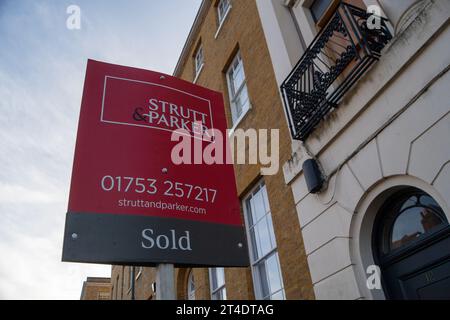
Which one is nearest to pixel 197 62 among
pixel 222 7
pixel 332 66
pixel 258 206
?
pixel 222 7

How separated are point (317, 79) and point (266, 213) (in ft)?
8.75

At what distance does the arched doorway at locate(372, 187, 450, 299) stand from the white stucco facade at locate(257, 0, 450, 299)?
0.54 ft

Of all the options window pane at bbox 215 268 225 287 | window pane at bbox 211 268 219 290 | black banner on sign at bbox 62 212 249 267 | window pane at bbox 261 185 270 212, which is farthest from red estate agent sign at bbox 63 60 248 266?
window pane at bbox 211 268 219 290

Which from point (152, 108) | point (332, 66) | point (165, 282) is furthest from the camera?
point (332, 66)

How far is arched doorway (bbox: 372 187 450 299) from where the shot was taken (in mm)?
3604

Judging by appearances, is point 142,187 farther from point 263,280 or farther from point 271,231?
point 263,280

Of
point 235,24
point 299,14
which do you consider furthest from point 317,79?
point 235,24

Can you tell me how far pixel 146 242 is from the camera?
263 cm

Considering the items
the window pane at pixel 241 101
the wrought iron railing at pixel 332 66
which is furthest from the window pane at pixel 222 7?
the wrought iron railing at pixel 332 66

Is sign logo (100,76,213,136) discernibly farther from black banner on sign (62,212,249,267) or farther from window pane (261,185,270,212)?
window pane (261,185,270,212)

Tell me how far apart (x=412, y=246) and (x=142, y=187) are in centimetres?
292

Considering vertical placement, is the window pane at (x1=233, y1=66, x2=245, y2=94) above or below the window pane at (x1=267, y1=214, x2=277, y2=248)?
above

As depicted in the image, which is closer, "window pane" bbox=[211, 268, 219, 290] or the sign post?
the sign post
